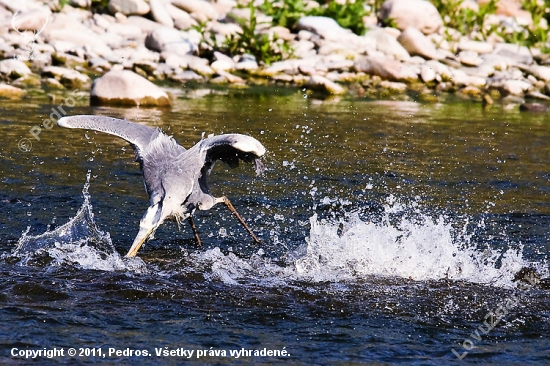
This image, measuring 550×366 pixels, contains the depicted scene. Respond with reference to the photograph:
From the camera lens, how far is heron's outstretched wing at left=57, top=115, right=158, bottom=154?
821cm

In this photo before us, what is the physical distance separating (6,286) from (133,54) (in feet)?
43.1

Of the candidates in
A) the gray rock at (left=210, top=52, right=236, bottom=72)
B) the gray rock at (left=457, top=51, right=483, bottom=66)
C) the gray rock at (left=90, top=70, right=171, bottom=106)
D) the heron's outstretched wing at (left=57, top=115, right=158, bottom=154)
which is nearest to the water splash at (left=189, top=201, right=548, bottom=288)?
the heron's outstretched wing at (left=57, top=115, right=158, bottom=154)

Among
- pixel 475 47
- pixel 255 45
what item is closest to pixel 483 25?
pixel 475 47

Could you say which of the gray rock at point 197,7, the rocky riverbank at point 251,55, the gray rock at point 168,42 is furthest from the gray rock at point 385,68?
the gray rock at point 197,7

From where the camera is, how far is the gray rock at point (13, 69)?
17.0 meters

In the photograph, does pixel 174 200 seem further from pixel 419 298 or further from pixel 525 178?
pixel 525 178

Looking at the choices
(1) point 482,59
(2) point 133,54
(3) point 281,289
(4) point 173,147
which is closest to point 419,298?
(3) point 281,289

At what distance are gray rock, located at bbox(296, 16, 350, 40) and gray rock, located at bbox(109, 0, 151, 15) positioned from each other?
13.4 feet

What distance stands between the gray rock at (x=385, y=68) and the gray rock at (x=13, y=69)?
792cm

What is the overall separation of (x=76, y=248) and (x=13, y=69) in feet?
34.4

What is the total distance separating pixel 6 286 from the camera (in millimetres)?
6590

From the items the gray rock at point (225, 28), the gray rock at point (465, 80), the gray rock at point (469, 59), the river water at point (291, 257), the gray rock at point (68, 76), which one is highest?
the gray rock at point (225, 28)

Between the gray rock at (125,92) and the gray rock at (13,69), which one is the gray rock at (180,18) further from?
the gray rock at (125,92)

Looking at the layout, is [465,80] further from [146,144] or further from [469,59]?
[146,144]
